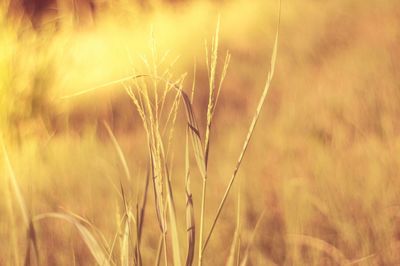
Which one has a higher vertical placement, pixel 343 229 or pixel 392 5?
pixel 392 5

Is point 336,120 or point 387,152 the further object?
point 336,120

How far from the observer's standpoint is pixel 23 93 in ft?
5.88

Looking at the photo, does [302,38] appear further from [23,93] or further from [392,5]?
[23,93]

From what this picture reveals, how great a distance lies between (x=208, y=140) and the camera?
53cm

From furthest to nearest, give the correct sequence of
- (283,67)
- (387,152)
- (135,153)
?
(283,67)
(135,153)
(387,152)

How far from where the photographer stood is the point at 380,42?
175 centimetres

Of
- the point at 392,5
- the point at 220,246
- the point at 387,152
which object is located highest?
the point at 392,5

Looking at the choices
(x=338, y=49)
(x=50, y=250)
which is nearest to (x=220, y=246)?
(x=50, y=250)

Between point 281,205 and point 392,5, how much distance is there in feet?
3.46

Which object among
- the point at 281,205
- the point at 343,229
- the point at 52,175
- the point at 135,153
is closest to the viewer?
the point at 343,229

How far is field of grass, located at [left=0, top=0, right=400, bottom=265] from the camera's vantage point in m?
0.60

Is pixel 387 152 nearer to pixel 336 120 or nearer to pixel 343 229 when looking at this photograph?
pixel 336 120

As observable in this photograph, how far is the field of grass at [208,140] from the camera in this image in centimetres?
60

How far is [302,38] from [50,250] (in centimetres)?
115
